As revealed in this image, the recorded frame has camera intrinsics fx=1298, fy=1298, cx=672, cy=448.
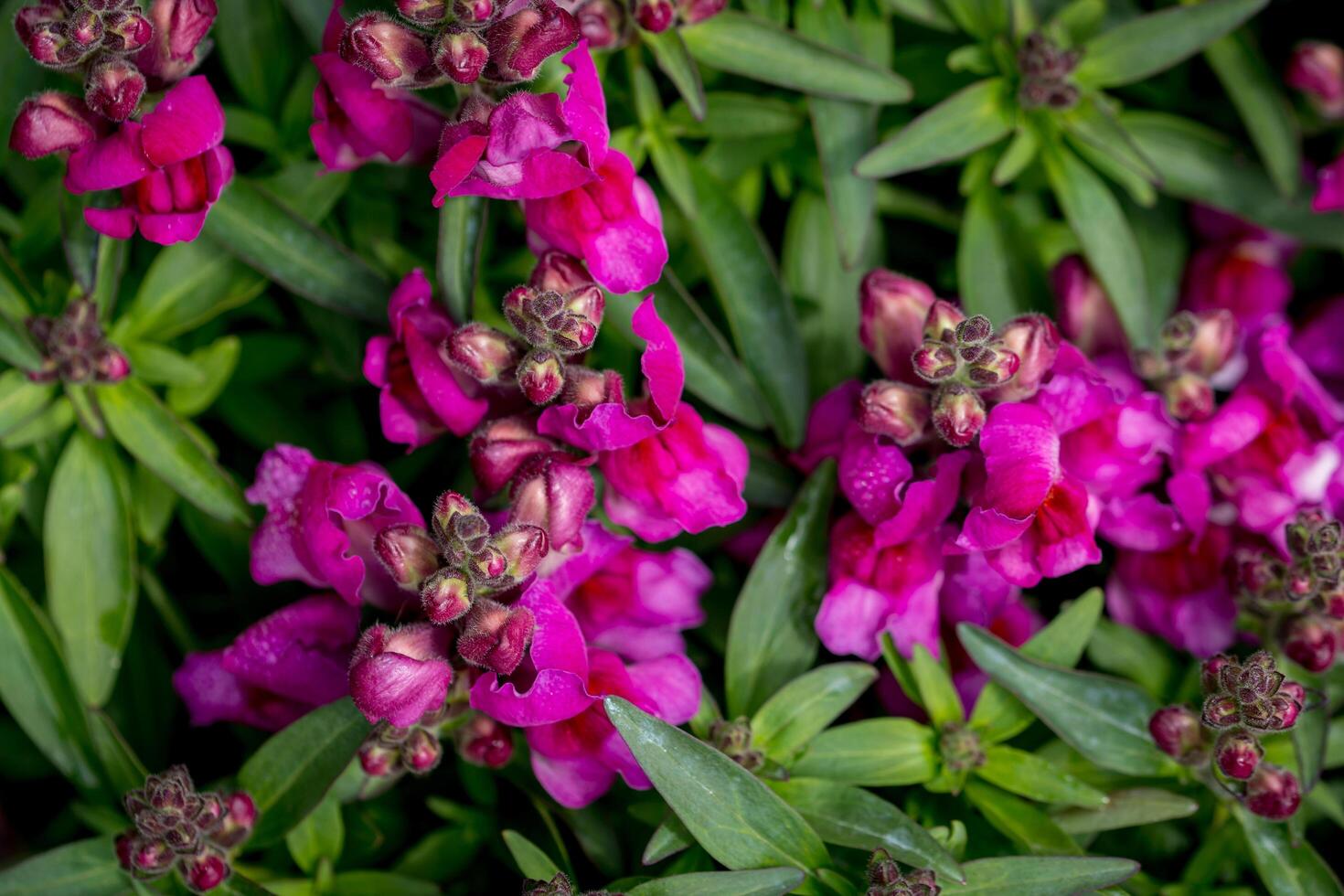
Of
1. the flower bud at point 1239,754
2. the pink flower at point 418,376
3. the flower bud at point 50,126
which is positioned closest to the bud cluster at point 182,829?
the pink flower at point 418,376

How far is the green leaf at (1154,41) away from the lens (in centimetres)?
146

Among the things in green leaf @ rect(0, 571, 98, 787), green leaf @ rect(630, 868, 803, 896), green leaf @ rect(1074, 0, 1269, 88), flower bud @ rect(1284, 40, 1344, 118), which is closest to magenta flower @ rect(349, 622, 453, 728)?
green leaf @ rect(630, 868, 803, 896)

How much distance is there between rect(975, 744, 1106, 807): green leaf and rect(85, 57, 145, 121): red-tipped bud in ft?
3.47

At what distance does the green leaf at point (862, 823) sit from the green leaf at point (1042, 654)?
18 cm

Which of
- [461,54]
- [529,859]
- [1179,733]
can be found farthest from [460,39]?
[1179,733]

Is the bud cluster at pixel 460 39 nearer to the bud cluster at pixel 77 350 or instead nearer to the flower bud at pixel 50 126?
the flower bud at pixel 50 126

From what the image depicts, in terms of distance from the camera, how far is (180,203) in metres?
1.24

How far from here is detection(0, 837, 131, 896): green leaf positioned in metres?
1.29

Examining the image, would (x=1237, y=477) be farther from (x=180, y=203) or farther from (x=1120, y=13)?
(x=180, y=203)

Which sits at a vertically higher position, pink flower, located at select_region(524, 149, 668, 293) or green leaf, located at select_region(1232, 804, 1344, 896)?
pink flower, located at select_region(524, 149, 668, 293)

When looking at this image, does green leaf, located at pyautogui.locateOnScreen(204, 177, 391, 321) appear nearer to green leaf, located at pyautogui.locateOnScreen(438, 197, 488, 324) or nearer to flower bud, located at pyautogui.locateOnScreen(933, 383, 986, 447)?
green leaf, located at pyautogui.locateOnScreen(438, 197, 488, 324)

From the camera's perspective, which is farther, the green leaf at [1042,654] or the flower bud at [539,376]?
the green leaf at [1042,654]

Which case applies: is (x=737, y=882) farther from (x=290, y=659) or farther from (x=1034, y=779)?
(x=290, y=659)

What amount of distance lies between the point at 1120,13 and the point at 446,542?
3.65ft
